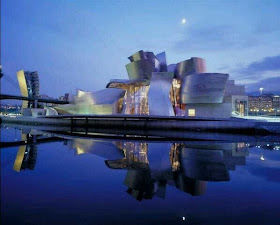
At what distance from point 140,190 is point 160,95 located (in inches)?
781

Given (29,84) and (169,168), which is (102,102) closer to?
(169,168)

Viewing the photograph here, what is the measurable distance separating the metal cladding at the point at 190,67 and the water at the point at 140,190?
19380mm

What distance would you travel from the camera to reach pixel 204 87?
26.9 metres

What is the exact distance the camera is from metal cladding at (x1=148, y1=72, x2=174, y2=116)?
2542 centimetres

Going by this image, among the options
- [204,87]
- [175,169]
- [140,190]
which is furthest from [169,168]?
[204,87]

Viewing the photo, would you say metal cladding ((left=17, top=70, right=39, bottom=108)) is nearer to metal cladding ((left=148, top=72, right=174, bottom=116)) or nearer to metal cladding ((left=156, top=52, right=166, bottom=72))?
metal cladding ((left=156, top=52, right=166, bottom=72))

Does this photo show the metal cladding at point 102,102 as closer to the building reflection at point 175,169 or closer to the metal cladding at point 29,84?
the building reflection at point 175,169

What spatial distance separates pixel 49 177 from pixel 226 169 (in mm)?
5458

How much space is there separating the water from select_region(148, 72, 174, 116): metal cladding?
1483 centimetres

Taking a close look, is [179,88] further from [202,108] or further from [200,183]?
[200,183]

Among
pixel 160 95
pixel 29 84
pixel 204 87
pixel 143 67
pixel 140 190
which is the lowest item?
pixel 140 190

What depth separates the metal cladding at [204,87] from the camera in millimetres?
26422

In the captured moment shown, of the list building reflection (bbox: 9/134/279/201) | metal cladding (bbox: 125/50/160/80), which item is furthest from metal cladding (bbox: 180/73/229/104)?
building reflection (bbox: 9/134/279/201)

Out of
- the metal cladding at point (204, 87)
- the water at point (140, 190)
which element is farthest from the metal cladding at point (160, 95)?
the water at point (140, 190)
